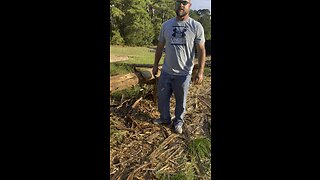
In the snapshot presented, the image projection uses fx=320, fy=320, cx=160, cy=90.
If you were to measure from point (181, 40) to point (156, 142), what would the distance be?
1.77 ft

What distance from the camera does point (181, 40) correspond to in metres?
1.59

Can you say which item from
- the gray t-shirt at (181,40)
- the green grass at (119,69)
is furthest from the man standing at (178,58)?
the green grass at (119,69)

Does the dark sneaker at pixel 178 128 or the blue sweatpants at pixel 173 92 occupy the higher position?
the blue sweatpants at pixel 173 92

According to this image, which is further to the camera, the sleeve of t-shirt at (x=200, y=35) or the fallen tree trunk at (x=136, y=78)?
the fallen tree trunk at (x=136, y=78)

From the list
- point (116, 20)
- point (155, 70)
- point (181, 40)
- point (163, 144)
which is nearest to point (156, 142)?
point (163, 144)

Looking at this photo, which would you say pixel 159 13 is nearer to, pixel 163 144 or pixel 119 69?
pixel 119 69

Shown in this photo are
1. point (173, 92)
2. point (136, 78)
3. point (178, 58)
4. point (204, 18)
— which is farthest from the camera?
point (136, 78)

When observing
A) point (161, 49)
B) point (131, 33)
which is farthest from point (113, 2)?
point (161, 49)

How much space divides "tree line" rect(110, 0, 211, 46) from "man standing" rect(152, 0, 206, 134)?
0.13 ft

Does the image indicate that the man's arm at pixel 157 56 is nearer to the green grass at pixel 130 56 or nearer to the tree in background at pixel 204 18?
the green grass at pixel 130 56

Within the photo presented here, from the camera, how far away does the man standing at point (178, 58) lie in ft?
5.16
